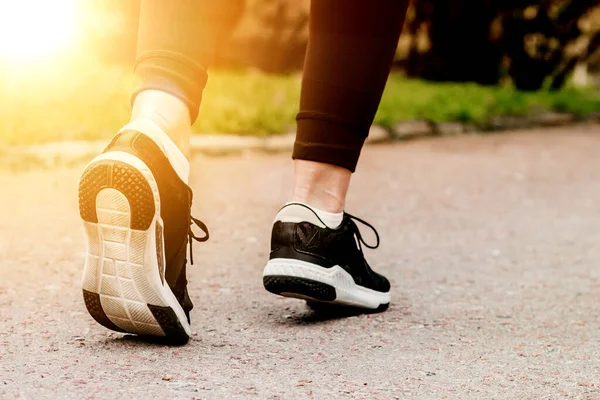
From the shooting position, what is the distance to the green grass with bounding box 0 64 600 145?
4.33 meters

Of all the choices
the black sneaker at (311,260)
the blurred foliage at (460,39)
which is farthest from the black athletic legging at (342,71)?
the blurred foliage at (460,39)

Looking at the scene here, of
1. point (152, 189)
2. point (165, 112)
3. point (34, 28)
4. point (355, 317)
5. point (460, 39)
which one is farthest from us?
point (460, 39)

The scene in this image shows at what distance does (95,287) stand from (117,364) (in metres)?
0.12

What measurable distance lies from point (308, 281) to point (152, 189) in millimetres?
394

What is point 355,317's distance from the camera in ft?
6.16

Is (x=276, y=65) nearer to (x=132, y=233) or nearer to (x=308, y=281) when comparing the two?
(x=308, y=281)

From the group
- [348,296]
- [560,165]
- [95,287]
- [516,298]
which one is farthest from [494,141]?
[95,287]

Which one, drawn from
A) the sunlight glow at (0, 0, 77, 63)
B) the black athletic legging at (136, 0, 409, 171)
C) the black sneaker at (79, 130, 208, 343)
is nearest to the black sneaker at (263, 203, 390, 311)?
the black athletic legging at (136, 0, 409, 171)

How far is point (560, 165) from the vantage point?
15.4ft

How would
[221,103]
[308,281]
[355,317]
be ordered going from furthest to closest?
[221,103], [355,317], [308,281]

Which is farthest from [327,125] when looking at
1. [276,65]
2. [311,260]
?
[276,65]

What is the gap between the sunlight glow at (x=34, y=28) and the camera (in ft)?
20.0

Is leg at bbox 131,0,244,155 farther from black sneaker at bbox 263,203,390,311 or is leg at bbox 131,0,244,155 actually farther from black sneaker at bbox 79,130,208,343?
black sneaker at bbox 263,203,390,311

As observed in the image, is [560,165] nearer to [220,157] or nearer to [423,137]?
[423,137]
